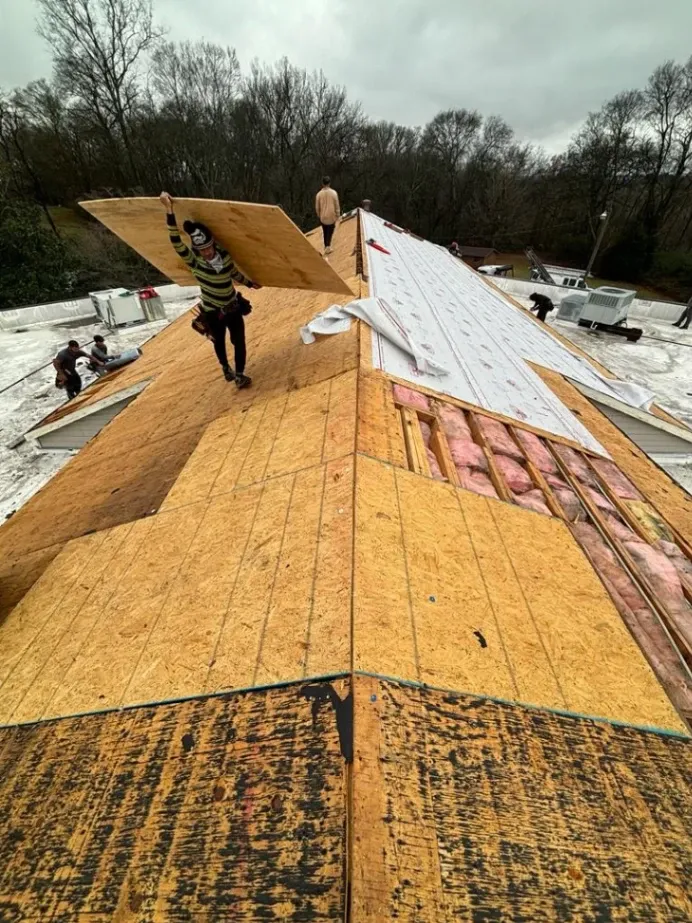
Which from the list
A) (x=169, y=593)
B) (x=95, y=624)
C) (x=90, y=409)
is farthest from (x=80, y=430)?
(x=169, y=593)

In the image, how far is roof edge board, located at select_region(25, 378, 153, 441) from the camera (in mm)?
6297

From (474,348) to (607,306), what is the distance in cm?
1167

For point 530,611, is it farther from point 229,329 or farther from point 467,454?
point 229,329

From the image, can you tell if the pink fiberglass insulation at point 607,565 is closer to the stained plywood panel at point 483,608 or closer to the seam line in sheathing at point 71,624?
the stained plywood panel at point 483,608

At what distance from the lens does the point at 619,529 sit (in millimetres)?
2969

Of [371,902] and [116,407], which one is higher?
[371,902]

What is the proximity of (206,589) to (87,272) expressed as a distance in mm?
21079

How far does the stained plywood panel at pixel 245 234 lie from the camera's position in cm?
298

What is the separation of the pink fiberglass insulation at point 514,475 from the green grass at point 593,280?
23.7 m

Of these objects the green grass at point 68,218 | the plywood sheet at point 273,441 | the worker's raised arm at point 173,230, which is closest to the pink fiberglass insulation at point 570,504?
the plywood sheet at point 273,441

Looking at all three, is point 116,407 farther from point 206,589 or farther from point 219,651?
point 219,651

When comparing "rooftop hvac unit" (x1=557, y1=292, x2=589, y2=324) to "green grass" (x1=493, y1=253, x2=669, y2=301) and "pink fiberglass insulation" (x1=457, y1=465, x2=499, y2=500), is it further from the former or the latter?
"pink fiberglass insulation" (x1=457, y1=465, x2=499, y2=500)

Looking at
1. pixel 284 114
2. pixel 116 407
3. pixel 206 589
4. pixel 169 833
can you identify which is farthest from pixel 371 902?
pixel 284 114

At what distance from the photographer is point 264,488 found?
2621mm
